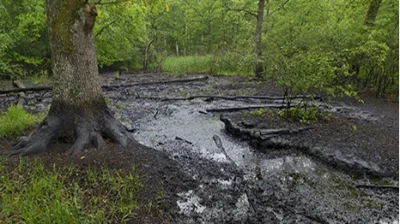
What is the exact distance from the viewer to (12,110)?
5.90 m

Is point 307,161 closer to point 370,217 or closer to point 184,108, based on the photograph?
point 370,217

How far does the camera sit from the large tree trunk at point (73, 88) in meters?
4.49

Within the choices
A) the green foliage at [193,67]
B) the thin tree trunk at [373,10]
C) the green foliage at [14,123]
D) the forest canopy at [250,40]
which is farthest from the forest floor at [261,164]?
the green foliage at [193,67]

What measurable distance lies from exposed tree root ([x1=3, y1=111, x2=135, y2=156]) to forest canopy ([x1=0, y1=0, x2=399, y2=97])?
92.8 inches

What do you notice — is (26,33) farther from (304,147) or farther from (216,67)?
(304,147)

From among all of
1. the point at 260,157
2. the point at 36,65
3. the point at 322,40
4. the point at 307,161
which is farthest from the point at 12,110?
the point at 36,65

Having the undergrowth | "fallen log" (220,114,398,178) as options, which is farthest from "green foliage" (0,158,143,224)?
the undergrowth

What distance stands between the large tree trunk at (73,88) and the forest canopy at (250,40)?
0.95 meters

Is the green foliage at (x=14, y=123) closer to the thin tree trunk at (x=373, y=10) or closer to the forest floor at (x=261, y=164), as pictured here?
the forest floor at (x=261, y=164)

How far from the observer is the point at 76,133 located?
187 inches

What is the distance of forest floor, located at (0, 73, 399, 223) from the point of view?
12.1 feet

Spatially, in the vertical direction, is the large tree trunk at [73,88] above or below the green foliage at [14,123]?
above

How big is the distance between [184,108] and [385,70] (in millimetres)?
7458

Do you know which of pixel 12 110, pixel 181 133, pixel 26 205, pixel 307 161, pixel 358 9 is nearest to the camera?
pixel 26 205
